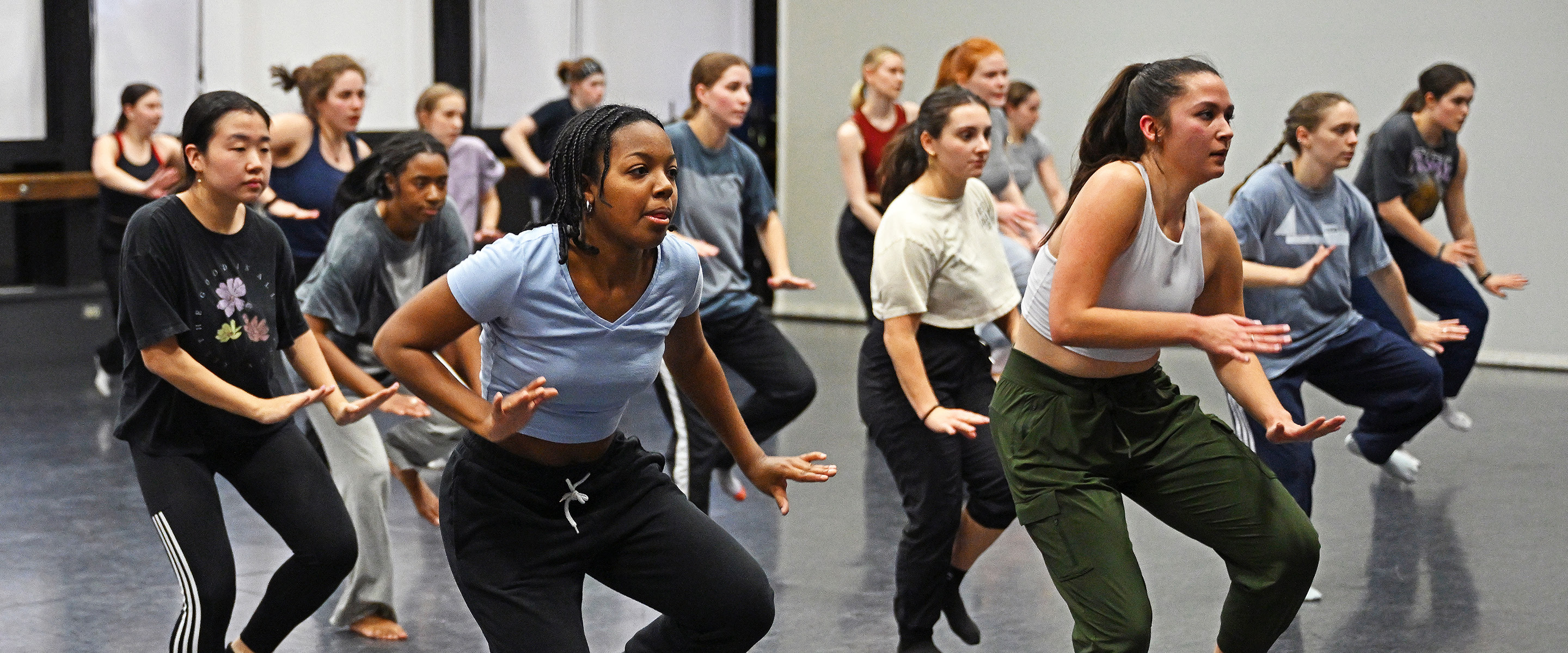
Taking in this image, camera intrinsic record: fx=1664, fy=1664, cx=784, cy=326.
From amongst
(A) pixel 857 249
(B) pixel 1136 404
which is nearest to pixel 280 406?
(B) pixel 1136 404

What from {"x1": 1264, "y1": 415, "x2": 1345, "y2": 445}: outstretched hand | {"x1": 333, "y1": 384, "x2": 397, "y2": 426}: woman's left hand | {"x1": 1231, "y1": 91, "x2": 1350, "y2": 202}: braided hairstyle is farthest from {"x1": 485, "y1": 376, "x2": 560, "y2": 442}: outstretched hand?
{"x1": 1231, "y1": 91, "x2": 1350, "y2": 202}: braided hairstyle

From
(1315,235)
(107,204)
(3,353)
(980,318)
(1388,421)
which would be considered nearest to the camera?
(980,318)

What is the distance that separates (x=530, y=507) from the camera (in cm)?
269

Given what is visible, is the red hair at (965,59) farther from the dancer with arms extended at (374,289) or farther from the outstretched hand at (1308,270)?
the dancer with arms extended at (374,289)

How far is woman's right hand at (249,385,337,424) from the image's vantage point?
3120mm

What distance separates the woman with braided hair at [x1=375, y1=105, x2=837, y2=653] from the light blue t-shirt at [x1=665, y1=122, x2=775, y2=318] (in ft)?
7.36

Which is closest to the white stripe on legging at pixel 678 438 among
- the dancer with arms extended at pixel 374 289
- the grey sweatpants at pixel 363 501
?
the dancer with arms extended at pixel 374 289

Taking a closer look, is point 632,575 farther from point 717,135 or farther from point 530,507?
point 717,135

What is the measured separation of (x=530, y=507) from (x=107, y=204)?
19.1 ft

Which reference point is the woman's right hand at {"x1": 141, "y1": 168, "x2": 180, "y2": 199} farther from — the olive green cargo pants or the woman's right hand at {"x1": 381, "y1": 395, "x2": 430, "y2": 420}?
the olive green cargo pants

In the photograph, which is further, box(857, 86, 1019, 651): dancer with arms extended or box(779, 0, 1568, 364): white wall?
box(779, 0, 1568, 364): white wall

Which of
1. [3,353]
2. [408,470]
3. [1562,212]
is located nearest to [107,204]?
[3,353]

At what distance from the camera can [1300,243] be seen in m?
4.56

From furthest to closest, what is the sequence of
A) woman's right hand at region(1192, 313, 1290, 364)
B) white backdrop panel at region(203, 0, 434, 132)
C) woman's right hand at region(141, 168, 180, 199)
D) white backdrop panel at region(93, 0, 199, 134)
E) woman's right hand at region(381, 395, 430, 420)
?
1. white backdrop panel at region(203, 0, 434, 132)
2. white backdrop panel at region(93, 0, 199, 134)
3. woman's right hand at region(141, 168, 180, 199)
4. woman's right hand at region(381, 395, 430, 420)
5. woman's right hand at region(1192, 313, 1290, 364)
